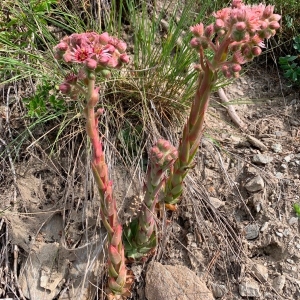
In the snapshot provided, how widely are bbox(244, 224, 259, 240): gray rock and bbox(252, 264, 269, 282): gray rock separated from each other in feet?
0.50

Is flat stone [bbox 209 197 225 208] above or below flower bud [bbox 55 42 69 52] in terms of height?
below

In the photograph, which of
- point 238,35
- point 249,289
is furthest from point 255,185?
point 238,35

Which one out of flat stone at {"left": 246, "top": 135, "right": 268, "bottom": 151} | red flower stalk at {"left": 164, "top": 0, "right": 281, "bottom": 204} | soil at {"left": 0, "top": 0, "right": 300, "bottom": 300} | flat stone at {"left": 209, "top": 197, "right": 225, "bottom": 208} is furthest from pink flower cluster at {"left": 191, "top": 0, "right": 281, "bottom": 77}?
flat stone at {"left": 246, "top": 135, "right": 268, "bottom": 151}

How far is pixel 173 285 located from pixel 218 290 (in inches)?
9.8

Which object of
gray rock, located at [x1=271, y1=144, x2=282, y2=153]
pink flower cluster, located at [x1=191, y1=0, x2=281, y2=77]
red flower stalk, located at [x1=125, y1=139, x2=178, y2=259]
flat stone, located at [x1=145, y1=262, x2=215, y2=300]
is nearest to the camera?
pink flower cluster, located at [x1=191, y1=0, x2=281, y2=77]

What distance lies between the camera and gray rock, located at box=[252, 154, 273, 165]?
2.53 meters

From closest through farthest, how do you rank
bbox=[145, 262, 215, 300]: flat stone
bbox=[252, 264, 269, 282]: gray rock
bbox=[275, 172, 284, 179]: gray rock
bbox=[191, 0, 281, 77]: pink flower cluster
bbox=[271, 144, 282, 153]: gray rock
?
bbox=[191, 0, 281, 77]: pink flower cluster, bbox=[145, 262, 215, 300]: flat stone, bbox=[252, 264, 269, 282]: gray rock, bbox=[275, 172, 284, 179]: gray rock, bbox=[271, 144, 282, 153]: gray rock

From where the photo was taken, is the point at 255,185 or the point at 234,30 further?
the point at 255,185

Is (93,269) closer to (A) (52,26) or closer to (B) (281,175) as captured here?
(B) (281,175)

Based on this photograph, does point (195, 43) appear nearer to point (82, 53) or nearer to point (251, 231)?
point (82, 53)

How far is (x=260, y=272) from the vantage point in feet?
7.22

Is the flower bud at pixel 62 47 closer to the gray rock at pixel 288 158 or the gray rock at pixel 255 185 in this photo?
the gray rock at pixel 255 185

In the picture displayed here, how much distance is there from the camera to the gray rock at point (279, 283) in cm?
216

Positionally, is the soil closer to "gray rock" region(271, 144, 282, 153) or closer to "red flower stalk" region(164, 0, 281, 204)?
"gray rock" region(271, 144, 282, 153)
